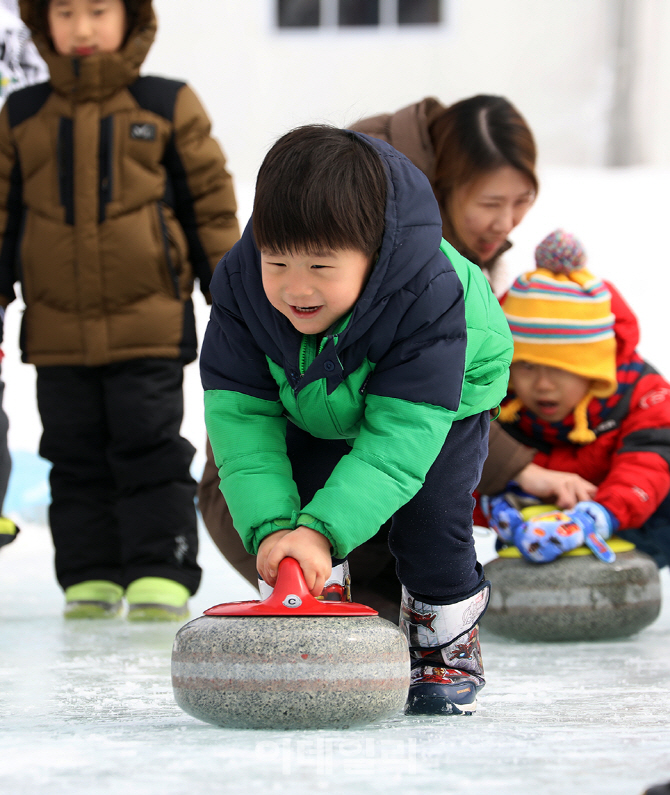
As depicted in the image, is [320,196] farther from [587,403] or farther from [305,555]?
[587,403]

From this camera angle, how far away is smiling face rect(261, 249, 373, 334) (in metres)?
1.39

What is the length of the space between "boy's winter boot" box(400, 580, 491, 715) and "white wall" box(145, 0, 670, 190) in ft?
19.6

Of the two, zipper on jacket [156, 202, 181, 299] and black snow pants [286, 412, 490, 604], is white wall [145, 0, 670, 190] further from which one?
black snow pants [286, 412, 490, 604]

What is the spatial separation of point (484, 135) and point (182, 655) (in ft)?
4.56

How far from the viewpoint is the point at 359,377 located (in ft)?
5.02

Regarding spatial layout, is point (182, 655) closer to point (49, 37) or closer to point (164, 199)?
point (164, 199)

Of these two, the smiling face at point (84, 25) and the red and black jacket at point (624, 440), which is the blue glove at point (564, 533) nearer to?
the red and black jacket at point (624, 440)

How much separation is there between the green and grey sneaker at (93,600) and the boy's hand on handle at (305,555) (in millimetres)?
1297

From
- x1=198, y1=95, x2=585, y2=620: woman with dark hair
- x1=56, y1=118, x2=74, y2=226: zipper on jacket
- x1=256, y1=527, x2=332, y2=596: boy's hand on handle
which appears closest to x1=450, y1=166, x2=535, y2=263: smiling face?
x1=198, y1=95, x2=585, y2=620: woman with dark hair

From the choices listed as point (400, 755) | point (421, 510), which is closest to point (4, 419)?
point (421, 510)

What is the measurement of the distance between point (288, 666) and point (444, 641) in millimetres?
394

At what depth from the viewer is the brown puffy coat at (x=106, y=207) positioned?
2.64 meters

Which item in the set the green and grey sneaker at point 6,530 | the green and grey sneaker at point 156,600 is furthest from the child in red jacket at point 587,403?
the green and grey sneaker at point 6,530

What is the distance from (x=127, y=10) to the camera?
2.79 metres
